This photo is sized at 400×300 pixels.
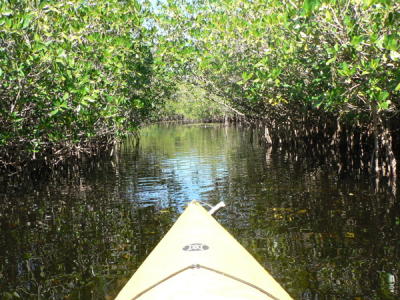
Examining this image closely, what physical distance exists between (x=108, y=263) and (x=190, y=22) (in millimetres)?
13749

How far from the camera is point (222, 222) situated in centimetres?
730

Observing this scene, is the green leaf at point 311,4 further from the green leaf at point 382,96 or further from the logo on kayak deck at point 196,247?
the logo on kayak deck at point 196,247

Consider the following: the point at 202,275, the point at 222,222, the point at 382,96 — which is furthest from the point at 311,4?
the point at 202,275

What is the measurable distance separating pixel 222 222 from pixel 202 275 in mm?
4038

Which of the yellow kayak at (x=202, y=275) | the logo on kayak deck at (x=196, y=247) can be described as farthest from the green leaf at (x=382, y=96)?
the logo on kayak deck at (x=196, y=247)

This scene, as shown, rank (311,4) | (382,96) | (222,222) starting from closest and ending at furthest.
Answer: (311,4), (382,96), (222,222)

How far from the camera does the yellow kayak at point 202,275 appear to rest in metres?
3.13

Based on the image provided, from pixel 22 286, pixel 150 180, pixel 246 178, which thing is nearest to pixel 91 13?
pixel 150 180

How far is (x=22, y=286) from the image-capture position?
4867 mm

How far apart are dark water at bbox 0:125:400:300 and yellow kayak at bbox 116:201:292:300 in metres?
1.09

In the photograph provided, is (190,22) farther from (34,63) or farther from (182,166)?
(34,63)

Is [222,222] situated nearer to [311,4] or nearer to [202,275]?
[311,4]

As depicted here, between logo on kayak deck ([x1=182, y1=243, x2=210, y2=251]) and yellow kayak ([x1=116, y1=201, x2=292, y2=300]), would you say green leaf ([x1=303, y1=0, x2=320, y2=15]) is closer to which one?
yellow kayak ([x1=116, y1=201, x2=292, y2=300])

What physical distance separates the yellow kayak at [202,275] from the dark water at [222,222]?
109 centimetres
